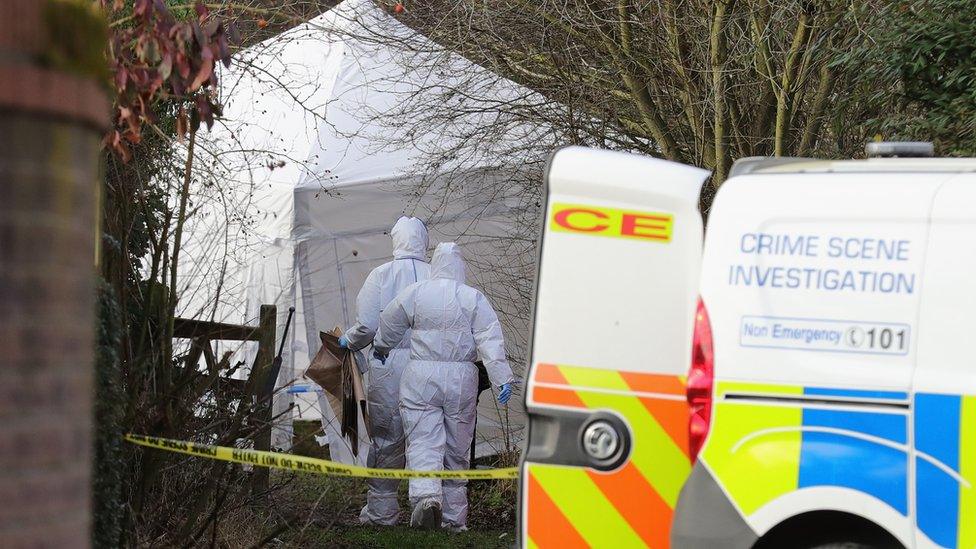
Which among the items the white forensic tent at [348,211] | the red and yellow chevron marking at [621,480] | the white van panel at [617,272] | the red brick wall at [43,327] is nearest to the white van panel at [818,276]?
the white van panel at [617,272]

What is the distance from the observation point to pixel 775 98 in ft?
31.3

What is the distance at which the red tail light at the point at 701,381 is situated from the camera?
4137 mm

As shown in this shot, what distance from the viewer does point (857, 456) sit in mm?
3928

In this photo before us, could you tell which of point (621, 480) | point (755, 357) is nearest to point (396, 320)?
point (621, 480)

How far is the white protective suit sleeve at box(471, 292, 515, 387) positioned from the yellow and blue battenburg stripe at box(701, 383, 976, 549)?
16.7 feet

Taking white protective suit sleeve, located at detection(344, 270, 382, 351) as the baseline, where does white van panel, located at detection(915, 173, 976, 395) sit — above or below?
above

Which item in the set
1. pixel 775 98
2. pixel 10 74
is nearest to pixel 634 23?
pixel 775 98

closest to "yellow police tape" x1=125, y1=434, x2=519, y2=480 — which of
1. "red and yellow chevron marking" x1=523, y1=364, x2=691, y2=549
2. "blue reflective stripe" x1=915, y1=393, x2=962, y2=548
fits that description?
"red and yellow chevron marking" x1=523, y1=364, x2=691, y2=549

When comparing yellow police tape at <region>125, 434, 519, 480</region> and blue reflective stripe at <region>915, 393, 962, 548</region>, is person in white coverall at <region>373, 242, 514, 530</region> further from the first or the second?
blue reflective stripe at <region>915, 393, 962, 548</region>

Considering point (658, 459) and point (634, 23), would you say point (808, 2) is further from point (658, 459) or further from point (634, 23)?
point (658, 459)

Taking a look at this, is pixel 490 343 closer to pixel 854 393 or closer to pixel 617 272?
pixel 617 272

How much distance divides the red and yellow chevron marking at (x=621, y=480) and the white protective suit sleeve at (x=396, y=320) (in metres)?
4.78

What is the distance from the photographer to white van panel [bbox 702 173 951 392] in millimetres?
3953

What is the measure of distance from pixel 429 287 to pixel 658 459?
15.9 feet
